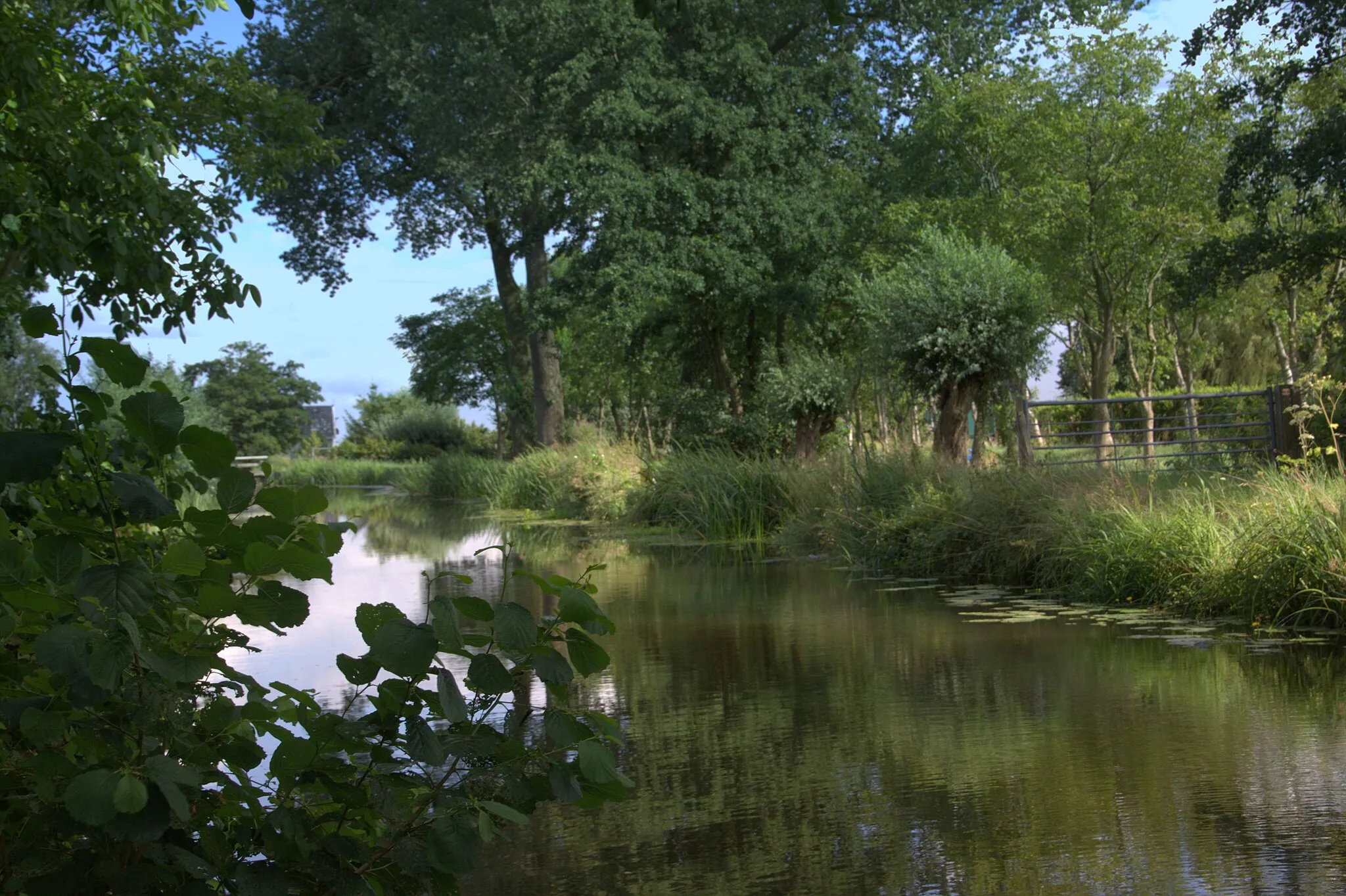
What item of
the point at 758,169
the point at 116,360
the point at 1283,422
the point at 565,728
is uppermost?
the point at 758,169

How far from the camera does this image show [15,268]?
294 inches

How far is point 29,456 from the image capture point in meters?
2.04

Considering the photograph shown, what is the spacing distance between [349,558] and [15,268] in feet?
28.8

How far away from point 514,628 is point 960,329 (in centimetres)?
1468

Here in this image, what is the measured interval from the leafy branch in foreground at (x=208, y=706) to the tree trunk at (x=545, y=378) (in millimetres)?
27617

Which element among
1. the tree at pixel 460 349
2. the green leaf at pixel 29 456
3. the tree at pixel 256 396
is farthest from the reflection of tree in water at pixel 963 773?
the tree at pixel 256 396

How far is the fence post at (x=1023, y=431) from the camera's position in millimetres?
15116

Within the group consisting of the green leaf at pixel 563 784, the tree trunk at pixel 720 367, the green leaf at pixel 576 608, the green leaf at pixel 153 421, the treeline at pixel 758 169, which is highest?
the treeline at pixel 758 169

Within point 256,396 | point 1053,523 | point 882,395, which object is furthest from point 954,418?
point 256,396

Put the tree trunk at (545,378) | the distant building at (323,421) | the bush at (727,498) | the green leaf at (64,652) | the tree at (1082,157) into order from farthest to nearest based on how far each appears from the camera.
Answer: the distant building at (323,421)
the tree trunk at (545,378)
the tree at (1082,157)
the bush at (727,498)
the green leaf at (64,652)

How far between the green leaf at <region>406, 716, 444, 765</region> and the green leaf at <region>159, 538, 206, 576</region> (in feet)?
1.62

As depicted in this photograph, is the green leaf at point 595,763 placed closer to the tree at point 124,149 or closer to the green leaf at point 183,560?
the green leaf at point 183,560

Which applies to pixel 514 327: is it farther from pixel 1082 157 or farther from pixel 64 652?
pixel 64 652

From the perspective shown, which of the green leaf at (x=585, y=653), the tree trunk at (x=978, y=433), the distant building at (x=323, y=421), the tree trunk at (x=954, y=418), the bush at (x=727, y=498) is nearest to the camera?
the green leaf at (x=585, y=653)
